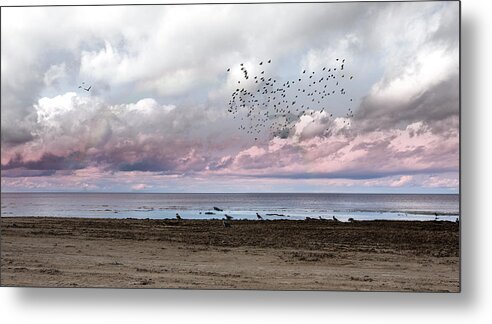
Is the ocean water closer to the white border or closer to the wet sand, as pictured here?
the wet sand

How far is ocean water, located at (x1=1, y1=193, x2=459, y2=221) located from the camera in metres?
4.30

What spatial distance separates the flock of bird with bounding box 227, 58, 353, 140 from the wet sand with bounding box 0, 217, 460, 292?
0.66m

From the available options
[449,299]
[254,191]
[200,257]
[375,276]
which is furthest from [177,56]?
[449,299]

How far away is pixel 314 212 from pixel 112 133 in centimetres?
146

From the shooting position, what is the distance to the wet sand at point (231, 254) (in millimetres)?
4340

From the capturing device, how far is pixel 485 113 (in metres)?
4.29

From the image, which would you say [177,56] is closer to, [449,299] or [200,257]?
[200,257]

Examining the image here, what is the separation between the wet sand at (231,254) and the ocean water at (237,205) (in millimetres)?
66

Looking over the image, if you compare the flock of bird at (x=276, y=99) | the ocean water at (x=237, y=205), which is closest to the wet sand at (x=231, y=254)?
the ocean water at (x=237, y=205)

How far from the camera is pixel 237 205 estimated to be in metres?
4.43

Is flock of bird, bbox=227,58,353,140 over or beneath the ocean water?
over

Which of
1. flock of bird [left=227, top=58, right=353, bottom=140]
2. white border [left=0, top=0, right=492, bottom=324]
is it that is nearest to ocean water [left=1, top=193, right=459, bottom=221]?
white border [left=0, top=0, right=492, bottom=324]

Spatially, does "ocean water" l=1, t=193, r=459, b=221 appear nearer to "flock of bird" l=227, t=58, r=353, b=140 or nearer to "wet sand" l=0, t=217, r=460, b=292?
"wet sand" l=0, t=217, r=460, b=292

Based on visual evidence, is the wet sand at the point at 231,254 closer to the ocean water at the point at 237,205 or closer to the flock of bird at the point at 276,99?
the ocean water at the point at 237,205
